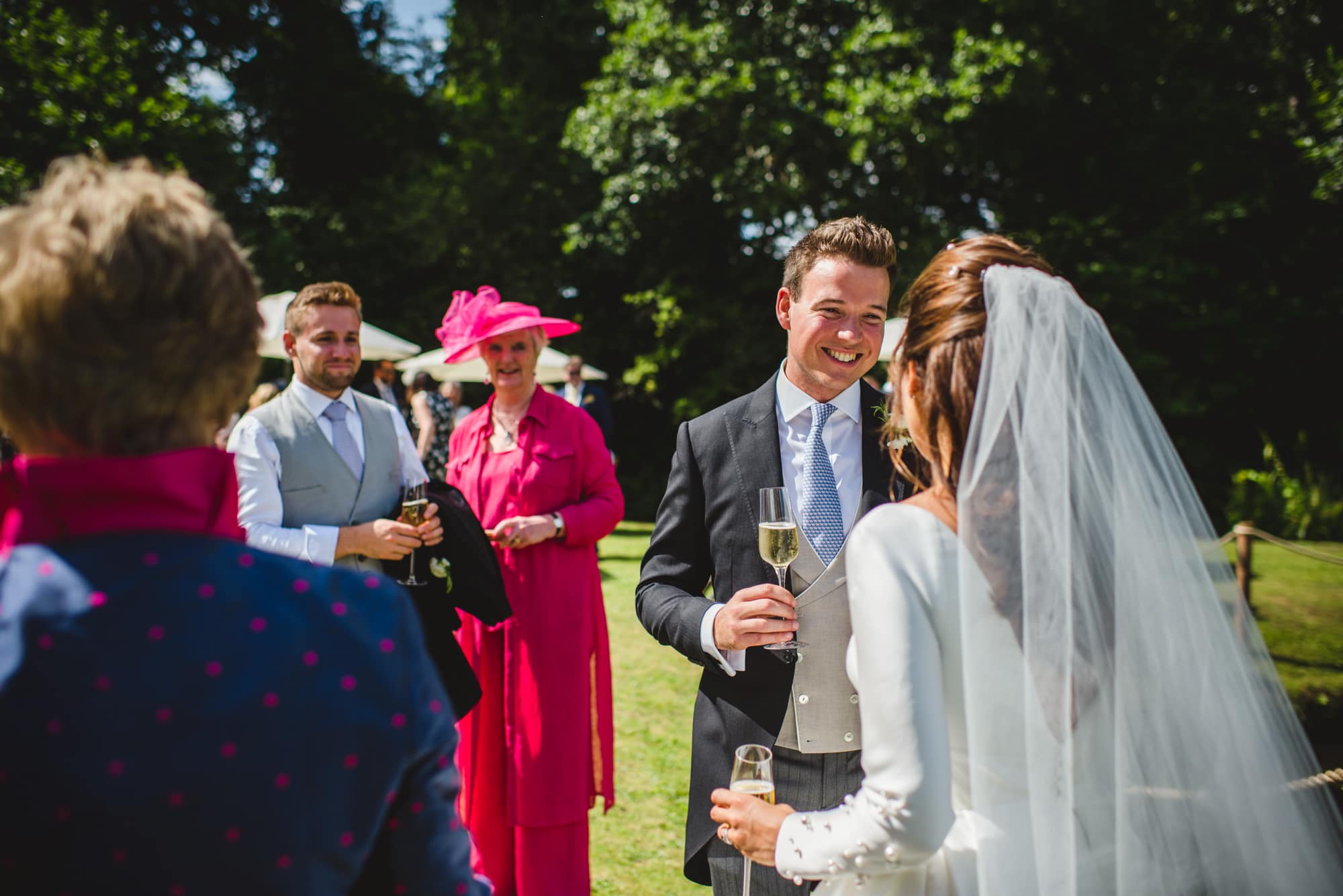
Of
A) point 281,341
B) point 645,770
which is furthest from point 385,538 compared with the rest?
point 281,341

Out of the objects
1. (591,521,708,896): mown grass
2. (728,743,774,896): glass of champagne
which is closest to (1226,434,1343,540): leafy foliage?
(591,521,708,896): mown grass

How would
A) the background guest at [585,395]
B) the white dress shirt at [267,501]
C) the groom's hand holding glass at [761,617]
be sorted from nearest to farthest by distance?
the groom's hand holding glass at [761,617]
the white dress shirt at [267,501]
the background guest at [585,395]

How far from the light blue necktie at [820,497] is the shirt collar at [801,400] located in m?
0.03

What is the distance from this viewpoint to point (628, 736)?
576cm

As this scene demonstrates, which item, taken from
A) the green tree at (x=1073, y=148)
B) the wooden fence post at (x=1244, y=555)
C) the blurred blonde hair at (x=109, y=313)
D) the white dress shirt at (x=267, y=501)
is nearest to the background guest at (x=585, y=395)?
the green tree at (x=1073, y=148)

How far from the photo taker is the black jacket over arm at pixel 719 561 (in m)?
2.29

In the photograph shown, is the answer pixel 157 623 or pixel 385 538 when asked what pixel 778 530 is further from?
pixel 385 538

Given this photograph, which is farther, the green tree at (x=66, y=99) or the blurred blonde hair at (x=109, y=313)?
the green tree at (x=66, y=99)

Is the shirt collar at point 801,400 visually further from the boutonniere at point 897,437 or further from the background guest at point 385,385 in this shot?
the background guest at point 385,385

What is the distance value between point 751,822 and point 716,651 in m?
0.61

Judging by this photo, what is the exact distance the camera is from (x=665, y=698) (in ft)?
21.5

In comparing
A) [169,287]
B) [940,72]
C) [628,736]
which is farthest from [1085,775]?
[940,72]

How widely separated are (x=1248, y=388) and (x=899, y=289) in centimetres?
638

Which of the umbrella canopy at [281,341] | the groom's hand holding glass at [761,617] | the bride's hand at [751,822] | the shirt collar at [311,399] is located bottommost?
the bride's hand at [751,822]
